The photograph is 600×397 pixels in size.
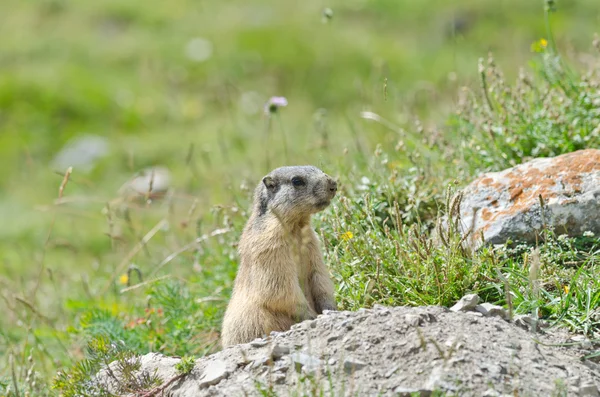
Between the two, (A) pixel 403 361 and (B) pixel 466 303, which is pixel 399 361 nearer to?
(A) pixel 403 361

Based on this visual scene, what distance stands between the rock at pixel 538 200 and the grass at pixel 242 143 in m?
0.13

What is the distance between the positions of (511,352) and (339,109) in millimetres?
10066

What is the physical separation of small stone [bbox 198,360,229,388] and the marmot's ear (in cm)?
135

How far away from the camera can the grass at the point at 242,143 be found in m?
5.29

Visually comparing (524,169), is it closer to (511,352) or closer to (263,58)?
(511,352)

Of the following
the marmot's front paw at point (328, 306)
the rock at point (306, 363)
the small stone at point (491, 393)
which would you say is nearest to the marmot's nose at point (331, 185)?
the marmot's front paw at point (328, 306)

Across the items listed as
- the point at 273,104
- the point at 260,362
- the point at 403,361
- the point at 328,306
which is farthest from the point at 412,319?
the point at 273,104

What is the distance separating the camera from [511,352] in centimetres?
411

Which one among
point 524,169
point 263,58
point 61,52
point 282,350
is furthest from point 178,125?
point 282,350

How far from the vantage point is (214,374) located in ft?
14.5

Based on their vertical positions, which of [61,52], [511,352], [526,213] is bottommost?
[511,352]

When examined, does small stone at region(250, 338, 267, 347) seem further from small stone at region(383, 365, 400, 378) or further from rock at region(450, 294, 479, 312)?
rock at region(450, 294, 479, 312)

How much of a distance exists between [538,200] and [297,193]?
59.7 inches

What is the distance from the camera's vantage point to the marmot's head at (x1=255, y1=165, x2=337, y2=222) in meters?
5.27
